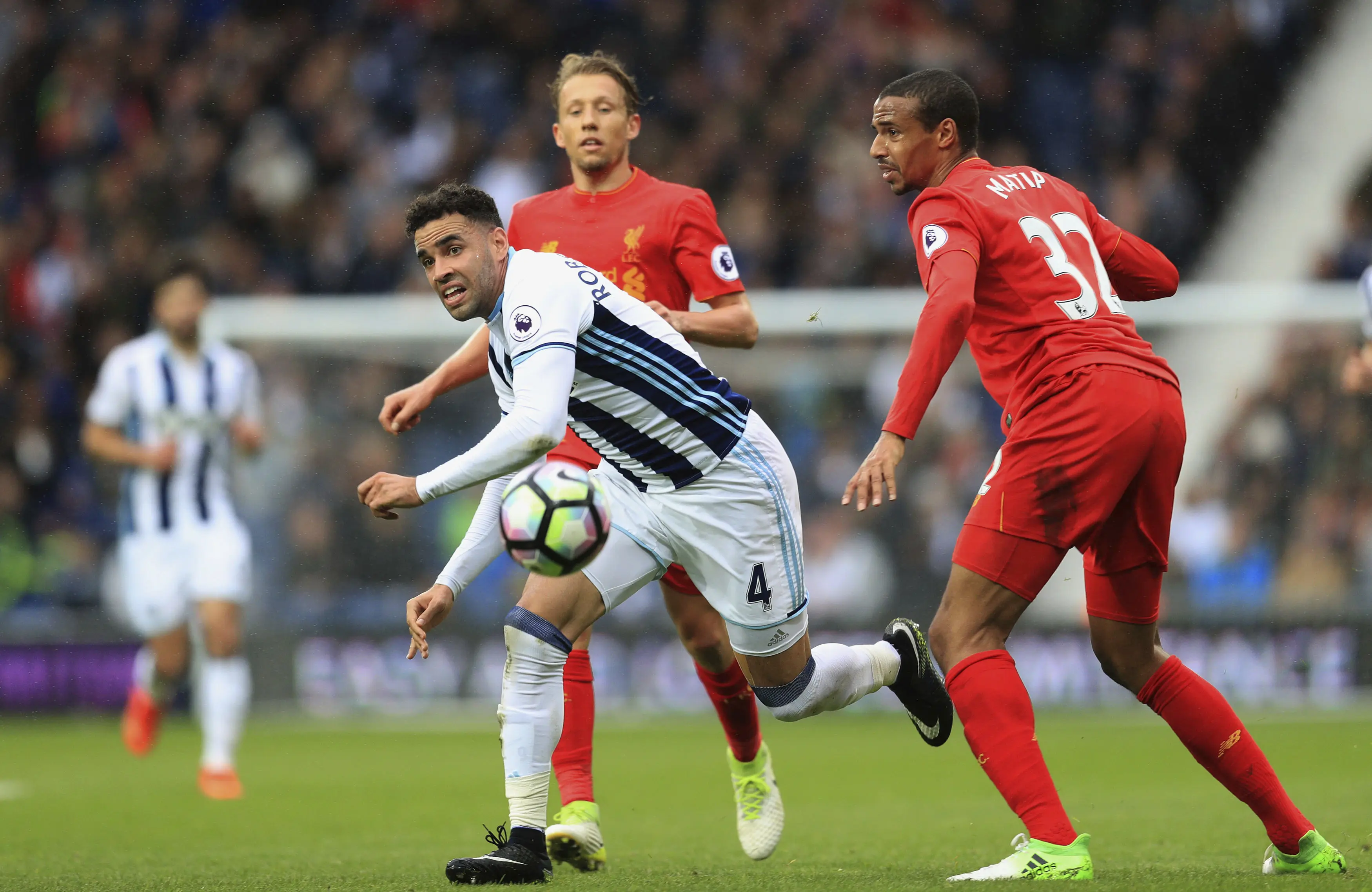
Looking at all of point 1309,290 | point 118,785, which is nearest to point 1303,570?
point 1309,290

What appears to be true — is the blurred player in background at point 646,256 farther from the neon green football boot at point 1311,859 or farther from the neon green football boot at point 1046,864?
the neon green football boot at point 1311,859

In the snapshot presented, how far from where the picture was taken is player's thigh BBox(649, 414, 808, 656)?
4941 millimetres

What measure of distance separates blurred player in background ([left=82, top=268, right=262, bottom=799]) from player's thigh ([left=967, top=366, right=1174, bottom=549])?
524 centimetres

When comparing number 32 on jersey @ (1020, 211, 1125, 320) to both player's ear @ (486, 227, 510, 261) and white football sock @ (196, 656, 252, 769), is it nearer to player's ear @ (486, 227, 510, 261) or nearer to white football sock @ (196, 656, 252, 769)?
player's ear @ (486, 227, 510, 261)

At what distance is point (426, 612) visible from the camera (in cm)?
484

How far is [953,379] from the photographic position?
1282 centimetres

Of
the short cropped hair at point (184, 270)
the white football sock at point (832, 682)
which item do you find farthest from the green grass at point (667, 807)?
the short cropped hair at point (184, 270)

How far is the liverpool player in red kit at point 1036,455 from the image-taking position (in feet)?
14.5

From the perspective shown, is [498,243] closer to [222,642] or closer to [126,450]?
[222,642]

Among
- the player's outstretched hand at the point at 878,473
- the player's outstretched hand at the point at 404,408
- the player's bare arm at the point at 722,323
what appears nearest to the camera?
the player's outstretched hand at the point at 878,473

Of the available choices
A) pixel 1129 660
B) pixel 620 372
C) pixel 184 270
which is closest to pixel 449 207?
pixel 620 372

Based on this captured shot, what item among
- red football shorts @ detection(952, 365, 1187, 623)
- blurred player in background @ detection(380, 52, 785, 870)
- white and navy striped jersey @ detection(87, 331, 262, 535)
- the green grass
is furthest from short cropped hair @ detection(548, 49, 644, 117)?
white and navy striped jersey @ detection(87, 331, 262, 535)

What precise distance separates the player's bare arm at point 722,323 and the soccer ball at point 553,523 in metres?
1.15

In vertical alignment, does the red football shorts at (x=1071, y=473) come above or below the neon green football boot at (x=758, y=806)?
above
